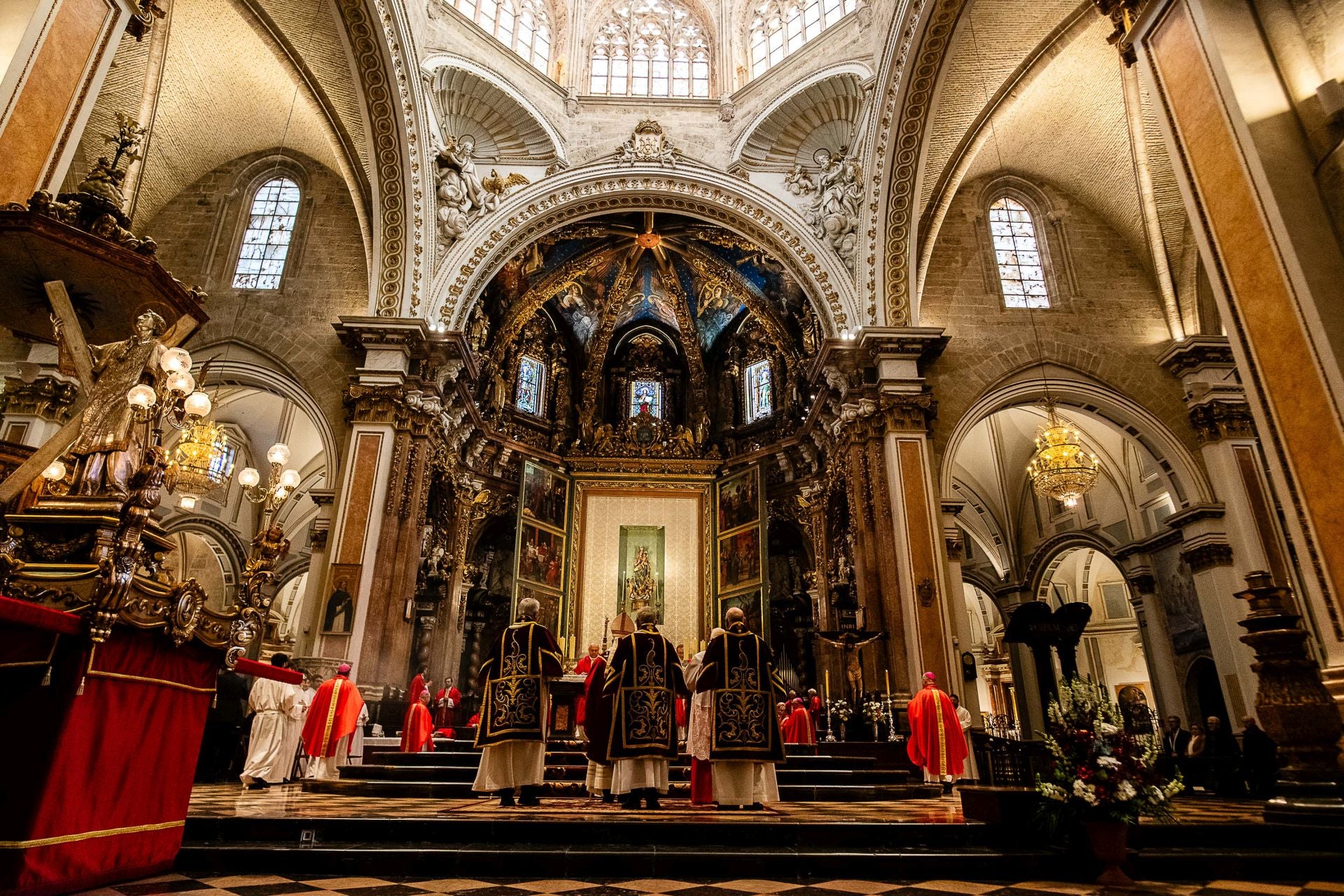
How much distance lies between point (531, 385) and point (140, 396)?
53.5 feet

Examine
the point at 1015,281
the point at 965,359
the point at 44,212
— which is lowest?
the point at 44,212

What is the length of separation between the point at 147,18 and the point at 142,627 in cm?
519

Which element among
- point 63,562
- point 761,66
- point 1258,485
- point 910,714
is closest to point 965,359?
point 1258,485

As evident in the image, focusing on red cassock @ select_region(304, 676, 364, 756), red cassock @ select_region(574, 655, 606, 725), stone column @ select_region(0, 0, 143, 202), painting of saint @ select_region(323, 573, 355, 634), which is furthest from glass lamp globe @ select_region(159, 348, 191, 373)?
painting of saint @ select_region(323, 573, 355, 634)

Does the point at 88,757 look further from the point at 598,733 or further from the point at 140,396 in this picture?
the point at 598,733

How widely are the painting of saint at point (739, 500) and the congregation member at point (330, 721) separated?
36.7 feet

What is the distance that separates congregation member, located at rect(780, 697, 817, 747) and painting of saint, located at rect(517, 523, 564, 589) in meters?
8.02

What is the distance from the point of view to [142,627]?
3.70 m

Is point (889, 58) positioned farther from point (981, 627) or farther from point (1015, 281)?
point (981, 627)

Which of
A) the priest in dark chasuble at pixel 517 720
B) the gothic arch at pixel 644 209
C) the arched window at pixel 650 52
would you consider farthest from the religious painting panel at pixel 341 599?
the arched window at pixel 650 52

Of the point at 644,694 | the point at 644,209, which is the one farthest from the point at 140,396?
the point at 644,209

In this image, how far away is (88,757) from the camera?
11.2 ft

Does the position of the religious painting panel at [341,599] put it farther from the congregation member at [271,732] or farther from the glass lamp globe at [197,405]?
the glass lamp globe at [197,405]

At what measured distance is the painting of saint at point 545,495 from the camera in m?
18.6
